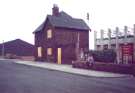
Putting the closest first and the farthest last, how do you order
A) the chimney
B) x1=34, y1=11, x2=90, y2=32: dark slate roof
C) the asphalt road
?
the asphalt road
x1=34, y1=11, x2=90, y2=32: dark slate roof
the chimney

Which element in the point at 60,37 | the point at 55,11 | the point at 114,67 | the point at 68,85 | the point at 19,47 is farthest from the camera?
the point at 19,47

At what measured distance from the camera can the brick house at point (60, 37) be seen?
39.3m

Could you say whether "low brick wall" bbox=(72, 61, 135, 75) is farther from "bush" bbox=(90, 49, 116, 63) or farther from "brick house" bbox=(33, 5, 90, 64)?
"brick house" bbox=(33, 5, 90, 64)

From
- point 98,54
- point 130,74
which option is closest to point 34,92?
point 130,74

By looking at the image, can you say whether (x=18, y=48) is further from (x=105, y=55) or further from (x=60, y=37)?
(x=105, y=55)

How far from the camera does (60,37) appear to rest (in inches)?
1649

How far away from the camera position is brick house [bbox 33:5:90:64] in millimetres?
39344

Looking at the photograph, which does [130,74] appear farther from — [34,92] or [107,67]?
[34,92]

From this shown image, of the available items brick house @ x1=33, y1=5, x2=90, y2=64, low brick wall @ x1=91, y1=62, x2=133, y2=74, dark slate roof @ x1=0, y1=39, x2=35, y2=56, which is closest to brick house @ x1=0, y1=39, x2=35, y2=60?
dark slate roof @ x1=0, y1=39, x2=35, y2=56

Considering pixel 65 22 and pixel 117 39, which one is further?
pixel 65 22

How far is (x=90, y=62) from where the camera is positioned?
27.0 m

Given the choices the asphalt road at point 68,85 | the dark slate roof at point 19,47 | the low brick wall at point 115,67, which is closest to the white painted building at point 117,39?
the low brick wall at point 115,67

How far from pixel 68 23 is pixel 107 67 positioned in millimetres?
20514

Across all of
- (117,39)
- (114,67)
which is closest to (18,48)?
(117,39)
